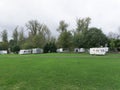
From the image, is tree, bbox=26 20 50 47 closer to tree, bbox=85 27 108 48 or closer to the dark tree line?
the dark tree line

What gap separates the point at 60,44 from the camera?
7312 centimetres

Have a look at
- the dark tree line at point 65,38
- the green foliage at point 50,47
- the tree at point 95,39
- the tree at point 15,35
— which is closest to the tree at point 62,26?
the dark tree line at point 65,38

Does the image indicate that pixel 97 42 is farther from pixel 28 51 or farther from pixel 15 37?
pixel 15 37

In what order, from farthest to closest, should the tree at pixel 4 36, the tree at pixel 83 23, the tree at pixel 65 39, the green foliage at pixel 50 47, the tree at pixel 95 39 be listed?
the tree at pixel 4 36, the tree at pixel 83 23, the tree at pixel 65 39, the green foliage at pixel 50 47, the tree at pixel 95 39

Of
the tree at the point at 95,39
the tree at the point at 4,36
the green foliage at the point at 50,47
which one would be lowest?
the green foliage at the point at 50,47

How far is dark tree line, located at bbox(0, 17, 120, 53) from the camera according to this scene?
64.0m

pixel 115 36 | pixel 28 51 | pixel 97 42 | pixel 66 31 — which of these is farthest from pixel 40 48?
pixel 115 36

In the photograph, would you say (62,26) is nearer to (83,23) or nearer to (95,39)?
(83,23)

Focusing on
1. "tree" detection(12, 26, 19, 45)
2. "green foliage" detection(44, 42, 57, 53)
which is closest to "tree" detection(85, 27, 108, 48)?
"green foliage" detection(44, 42, 57, 53)

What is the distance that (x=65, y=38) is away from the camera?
70250mm

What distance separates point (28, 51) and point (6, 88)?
206ft

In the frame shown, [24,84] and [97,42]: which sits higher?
[97,42]

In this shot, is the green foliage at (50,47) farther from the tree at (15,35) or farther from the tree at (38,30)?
the tree at (15,35)

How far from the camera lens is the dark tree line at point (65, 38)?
64.0 metres
